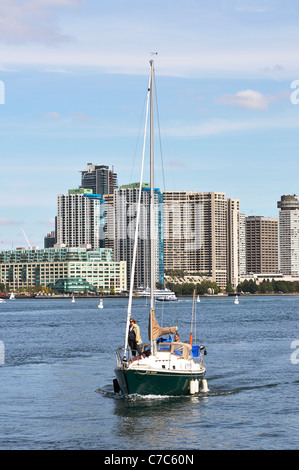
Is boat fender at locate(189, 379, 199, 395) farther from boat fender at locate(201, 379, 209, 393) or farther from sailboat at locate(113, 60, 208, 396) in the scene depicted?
boat fender at locate(201, 379, 209, 393)

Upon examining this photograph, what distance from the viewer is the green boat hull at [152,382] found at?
3822cm

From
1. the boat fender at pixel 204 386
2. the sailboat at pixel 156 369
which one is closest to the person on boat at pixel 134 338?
the sailboat at pixel 156 369

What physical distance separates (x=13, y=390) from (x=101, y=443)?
1437cm

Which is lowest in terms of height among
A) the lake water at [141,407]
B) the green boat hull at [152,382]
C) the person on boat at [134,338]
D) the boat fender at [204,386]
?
the lake water at [141,407]

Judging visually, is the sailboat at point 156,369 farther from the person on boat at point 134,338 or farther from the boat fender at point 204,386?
the boat fender at point 204,386

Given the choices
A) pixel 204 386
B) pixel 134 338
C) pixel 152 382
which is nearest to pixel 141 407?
pixel 152 382

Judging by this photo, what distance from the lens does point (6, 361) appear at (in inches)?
2349

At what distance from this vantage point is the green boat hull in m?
38.2

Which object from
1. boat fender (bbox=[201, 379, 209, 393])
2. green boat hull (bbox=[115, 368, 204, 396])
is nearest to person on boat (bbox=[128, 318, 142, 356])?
green boat hull (bbox=[115, 368, 204, 396])

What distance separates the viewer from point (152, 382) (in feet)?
126

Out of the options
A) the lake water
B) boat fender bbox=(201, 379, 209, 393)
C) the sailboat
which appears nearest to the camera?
the lake water

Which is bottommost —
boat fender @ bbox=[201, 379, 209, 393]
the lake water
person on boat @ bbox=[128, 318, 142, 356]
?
the lake water

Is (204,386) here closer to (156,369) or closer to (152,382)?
(152,382)
